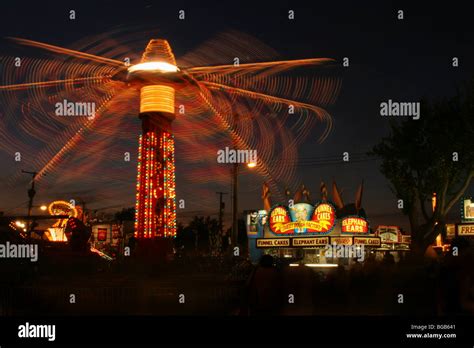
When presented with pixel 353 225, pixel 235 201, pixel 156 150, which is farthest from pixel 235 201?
pixel 353 225

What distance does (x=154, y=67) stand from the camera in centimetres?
2992

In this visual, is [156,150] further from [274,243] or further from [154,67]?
[274,243]

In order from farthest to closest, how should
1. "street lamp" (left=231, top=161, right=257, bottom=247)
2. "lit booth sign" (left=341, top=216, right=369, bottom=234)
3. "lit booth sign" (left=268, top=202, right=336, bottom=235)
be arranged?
"lit booth sign" (left=268, top=202, right=336, bottom=235) < "lit booth sign" (left=341, top=216, right=369, bottom=234) < "street lamp" (left=231, top=161, right=257, bottom=247)

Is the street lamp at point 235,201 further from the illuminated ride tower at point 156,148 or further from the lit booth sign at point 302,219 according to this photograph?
the lit booth sign at point 302,219

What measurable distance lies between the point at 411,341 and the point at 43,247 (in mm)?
20814

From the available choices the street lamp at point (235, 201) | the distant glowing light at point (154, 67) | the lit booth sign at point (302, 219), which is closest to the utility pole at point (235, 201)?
the street lamp at point (235, 201)

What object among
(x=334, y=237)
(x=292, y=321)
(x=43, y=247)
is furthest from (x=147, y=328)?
(x=334, y=237)

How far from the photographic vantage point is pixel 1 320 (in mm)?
9602

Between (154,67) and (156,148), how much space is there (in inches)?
172

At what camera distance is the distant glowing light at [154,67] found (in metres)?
29.8

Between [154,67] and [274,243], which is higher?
[154,67]

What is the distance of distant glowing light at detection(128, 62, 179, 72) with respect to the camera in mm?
29844

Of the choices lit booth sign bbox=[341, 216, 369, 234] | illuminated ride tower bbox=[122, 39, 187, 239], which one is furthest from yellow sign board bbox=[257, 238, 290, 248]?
illuminated ride tower bbox=[122, 39, 187, 239]

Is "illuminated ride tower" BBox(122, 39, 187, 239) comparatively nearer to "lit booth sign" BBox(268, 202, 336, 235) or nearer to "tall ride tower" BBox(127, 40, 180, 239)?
"tall ride tower" BBox(127, 40, 180, 239)
